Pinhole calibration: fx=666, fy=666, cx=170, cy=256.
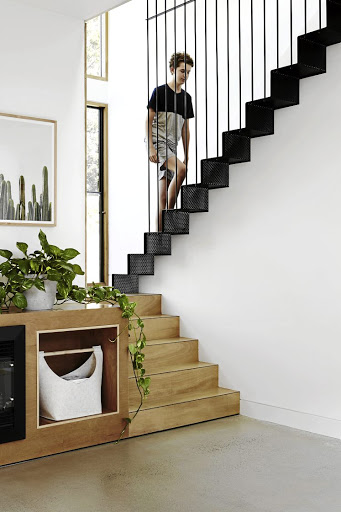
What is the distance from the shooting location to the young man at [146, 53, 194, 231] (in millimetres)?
5328

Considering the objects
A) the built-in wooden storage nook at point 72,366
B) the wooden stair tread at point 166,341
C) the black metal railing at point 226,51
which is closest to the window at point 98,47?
the black metal railing at point 226,51

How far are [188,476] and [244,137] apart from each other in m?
2.28

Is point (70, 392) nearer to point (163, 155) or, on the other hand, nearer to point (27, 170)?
point (27, 170)

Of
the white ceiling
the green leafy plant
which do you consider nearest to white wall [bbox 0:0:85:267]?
the white ceiling

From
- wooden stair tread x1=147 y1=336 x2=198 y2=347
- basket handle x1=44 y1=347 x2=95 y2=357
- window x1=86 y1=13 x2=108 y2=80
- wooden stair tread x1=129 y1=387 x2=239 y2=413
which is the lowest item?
wooden stair tread x1=129 y1=387 x2=239 y2=413

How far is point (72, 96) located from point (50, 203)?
2.56 feet

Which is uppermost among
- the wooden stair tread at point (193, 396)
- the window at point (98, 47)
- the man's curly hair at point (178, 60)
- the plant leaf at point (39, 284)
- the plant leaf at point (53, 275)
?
the window at point (98, 47)

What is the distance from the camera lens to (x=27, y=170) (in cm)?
432

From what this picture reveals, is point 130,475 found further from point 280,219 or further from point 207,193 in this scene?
point 207,193

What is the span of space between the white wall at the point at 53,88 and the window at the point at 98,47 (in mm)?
1919

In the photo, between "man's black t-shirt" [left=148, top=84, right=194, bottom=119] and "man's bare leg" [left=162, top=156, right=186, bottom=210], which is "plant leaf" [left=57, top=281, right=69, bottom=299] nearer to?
"man's bare leg" [left=162, top=156, right=186, bottom=210]

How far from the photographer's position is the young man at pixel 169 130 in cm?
533

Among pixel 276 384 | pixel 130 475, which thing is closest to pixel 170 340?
pixel 276 384

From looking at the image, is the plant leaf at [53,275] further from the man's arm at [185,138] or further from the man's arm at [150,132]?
the man's arm at [150,132]
